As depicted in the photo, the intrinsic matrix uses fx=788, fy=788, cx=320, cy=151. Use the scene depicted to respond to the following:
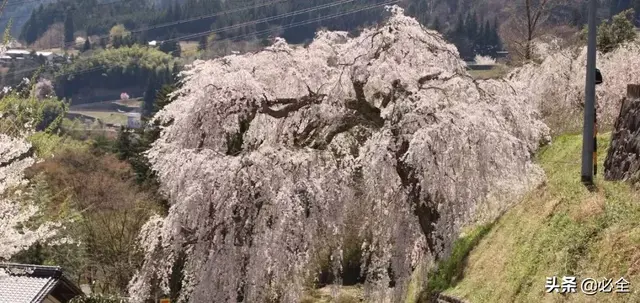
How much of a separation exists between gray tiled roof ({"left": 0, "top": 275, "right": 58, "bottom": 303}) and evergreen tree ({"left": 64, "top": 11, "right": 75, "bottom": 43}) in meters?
139

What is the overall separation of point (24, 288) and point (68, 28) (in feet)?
467

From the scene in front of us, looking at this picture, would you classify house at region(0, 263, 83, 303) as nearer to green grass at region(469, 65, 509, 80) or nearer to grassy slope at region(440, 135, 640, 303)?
grassy slope at region(440, 135, 640, 303)

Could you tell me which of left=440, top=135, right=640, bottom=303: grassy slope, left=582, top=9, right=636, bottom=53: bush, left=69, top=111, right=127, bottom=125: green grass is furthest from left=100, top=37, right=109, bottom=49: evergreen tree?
left=440, top=135, right=640, bottom=303: grassy slope

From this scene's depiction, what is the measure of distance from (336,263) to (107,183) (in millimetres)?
21115

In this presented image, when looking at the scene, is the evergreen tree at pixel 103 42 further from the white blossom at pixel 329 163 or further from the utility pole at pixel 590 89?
the utility pole at pixel 590 89

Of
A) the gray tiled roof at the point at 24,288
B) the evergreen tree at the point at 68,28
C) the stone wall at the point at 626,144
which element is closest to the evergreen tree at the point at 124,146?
the gray tiled roof at the point at 24,288

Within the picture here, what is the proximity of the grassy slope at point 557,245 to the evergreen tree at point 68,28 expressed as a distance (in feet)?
475

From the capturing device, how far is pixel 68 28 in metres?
149

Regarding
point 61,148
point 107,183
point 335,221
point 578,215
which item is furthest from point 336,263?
point 61,148

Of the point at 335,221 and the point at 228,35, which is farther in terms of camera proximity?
the point at 228,35

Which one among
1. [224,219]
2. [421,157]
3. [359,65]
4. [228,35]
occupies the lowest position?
[224,219]

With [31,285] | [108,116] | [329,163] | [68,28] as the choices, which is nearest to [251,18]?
[108,116]

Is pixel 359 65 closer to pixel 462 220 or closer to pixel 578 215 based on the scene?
pixel 462 220

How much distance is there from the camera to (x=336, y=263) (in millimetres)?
12789
